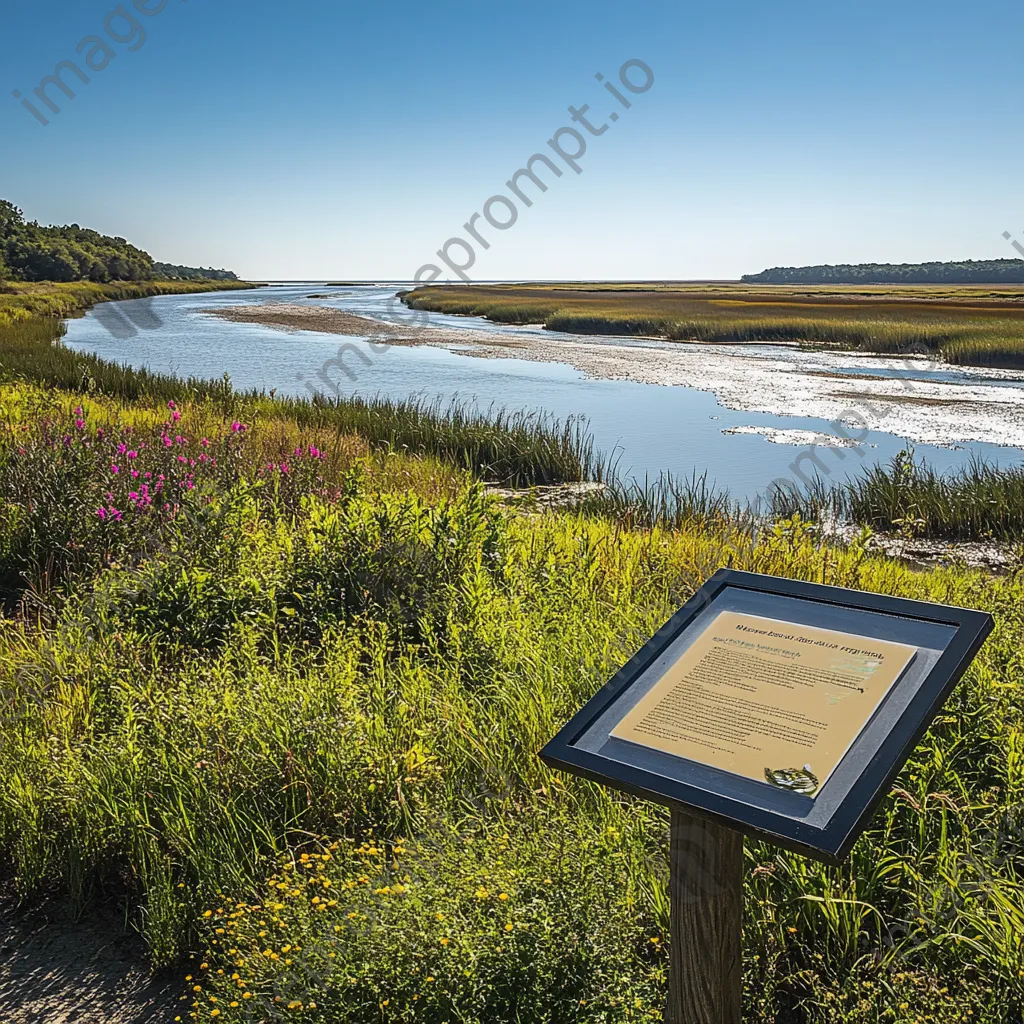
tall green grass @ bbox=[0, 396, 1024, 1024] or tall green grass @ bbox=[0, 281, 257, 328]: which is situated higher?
tall green grass @ bbox=[0, 281, 257, 328]

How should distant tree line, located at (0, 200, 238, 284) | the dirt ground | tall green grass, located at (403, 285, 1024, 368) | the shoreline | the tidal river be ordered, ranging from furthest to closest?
distant tree line, located at (0, 200, 238, 284)
tall green grass, located at (403, 285, 1024, 368)
the shoreline
the tidal river
the dirt ground

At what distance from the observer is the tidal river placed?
48.4 feet

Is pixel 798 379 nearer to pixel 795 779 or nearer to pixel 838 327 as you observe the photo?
pixel 838 327

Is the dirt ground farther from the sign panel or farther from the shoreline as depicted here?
the shoreline

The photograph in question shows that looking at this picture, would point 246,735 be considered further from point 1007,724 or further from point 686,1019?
point 1007,724

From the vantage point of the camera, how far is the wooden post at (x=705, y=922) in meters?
2.10

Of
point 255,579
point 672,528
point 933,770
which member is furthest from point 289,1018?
point 672,528

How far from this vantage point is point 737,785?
200cm

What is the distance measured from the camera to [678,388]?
76.1 ft

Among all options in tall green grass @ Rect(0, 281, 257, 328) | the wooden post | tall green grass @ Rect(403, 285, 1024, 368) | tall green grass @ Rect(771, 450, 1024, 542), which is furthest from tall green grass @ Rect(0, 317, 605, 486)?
tall green grass @ Rect(403, 285, 1024, 368)

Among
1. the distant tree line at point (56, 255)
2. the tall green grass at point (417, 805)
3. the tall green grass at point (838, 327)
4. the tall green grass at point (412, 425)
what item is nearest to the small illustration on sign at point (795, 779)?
the tall green grass at point (417, 805)

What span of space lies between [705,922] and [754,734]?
0.48 meters

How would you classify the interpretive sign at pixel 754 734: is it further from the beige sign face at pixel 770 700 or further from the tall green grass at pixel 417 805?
the tall green grass at pixel 417 805

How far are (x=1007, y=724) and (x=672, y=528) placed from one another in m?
5.01
